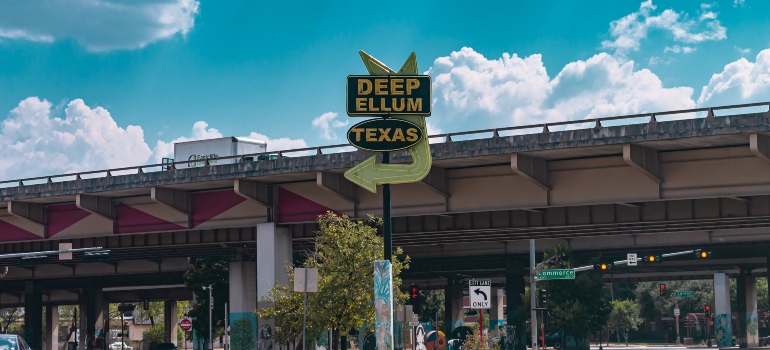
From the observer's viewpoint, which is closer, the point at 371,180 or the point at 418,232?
the point at 371,180

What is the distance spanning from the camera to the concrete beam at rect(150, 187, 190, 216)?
44125 mm

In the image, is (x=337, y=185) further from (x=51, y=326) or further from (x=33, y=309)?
(x=51, y=326)

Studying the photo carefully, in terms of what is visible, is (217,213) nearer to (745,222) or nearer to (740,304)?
(745,222)

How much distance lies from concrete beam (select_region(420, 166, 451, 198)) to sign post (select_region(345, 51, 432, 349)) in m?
13.2

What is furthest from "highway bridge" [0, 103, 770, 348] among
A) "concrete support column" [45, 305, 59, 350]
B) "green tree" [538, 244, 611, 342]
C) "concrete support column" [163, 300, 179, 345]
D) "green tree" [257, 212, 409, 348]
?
"concrete support column" [45, 305, 59, 350]

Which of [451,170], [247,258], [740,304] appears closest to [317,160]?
[451,170]

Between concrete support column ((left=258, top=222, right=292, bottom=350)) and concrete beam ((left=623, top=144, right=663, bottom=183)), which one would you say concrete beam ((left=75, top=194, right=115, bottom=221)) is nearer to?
concrete support column ((left=258, top=222, right=292, bottom=350))

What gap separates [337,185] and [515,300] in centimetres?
3367

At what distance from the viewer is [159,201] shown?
1741 inches

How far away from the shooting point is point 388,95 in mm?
24969

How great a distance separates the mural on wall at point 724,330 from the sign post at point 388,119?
7473cm

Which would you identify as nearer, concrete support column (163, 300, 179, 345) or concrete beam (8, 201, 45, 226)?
concrete beam (8, 201, 45, 226)

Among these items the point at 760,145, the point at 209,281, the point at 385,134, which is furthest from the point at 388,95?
the point at 209,281

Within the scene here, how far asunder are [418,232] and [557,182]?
29.7 ft
